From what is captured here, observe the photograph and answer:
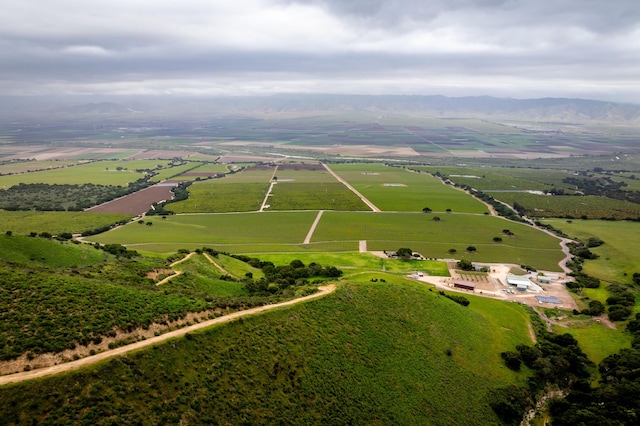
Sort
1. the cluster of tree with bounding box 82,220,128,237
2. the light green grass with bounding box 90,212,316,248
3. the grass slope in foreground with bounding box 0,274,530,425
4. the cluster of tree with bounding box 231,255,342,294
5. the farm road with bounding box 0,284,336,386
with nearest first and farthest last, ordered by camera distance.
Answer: the farm road with bounding box 0,284,336,386 → the grass slope in foreground with bounding box 0,274,530,425 → the cluster of tree with bounding box 231,255,342,294 → the light green grass with bounding box 90,212,316,248 → the cluster of tree with bounding box 82,220,128,237

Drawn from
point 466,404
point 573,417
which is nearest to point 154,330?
point 466,404

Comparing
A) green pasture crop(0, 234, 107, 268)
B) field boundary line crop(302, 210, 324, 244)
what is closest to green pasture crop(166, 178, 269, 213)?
field boundary line crop(302, 210, 324, 244)

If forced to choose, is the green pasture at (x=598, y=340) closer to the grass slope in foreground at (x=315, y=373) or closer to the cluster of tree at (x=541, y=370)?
the cluster of tree at (x=541, y=370)

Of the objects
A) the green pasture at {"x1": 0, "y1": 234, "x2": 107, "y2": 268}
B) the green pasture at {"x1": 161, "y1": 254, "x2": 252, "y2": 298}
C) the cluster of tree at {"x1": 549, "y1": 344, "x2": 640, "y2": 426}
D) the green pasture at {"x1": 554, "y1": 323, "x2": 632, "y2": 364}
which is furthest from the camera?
the green pasture at {"x1": 0, "y1": 234, "x2": 107, "y2": 268}

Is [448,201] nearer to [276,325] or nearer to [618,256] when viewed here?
[618,256]

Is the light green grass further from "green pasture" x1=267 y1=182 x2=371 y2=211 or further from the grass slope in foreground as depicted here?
the grass slope in foreground

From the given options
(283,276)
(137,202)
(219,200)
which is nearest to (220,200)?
(219,200)

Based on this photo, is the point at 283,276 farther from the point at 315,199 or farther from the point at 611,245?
the point at 315,199
